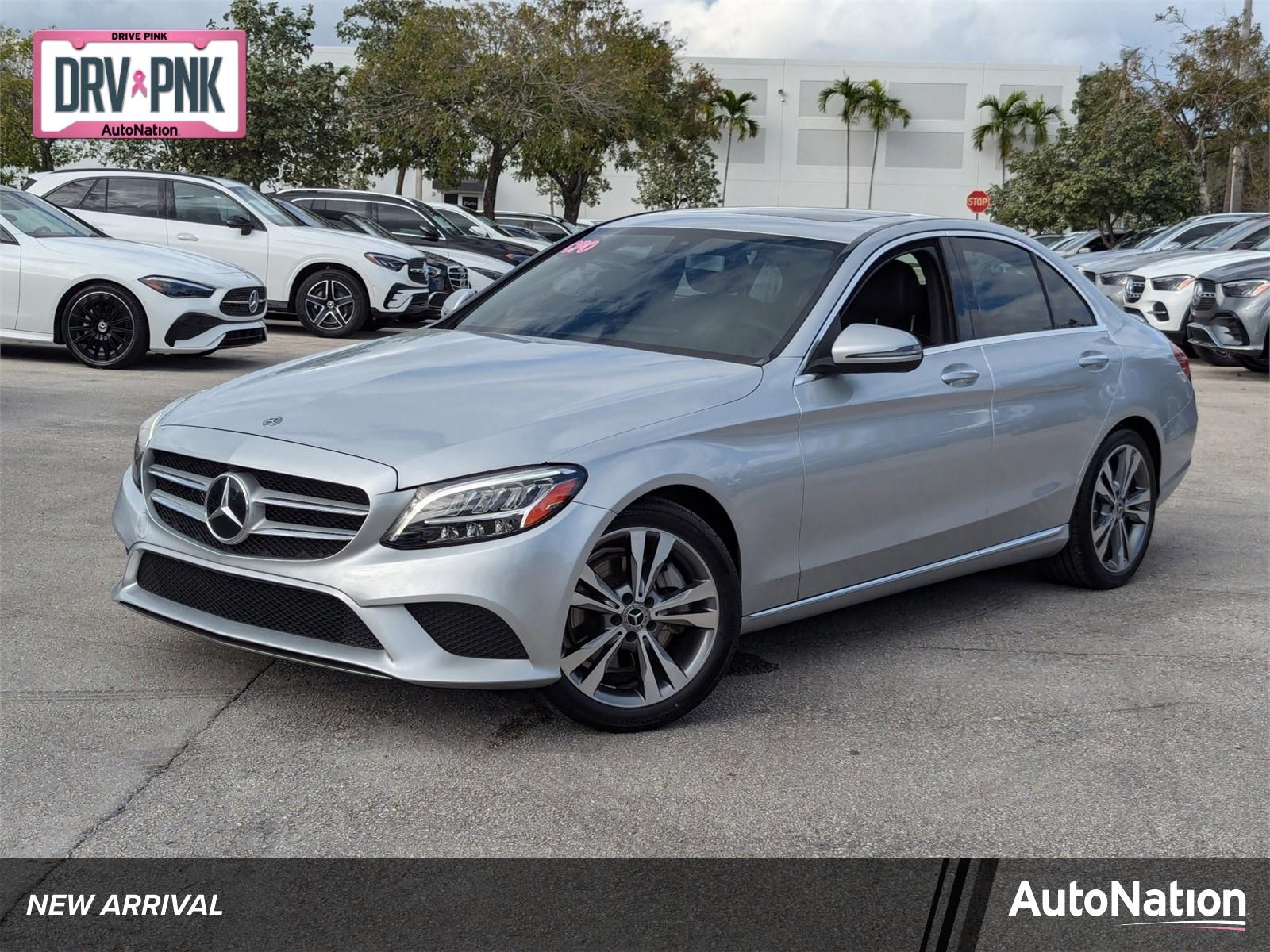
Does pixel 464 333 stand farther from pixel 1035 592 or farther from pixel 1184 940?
pixel 1184 940

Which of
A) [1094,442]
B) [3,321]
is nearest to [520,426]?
[1094,442]

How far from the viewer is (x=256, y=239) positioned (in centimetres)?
1603

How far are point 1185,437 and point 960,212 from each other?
73026 mm

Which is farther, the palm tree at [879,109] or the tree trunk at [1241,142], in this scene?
the palm tree at [879,109]

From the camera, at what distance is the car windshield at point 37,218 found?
1234 centimetres

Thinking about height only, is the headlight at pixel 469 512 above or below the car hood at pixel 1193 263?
below

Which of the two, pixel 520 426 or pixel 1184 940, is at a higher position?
pixel 520 426

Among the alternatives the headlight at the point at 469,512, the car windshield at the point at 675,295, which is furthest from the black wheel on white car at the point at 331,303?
the headlight at the point at 469,512

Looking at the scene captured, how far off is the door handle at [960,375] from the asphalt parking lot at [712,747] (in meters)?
0.95

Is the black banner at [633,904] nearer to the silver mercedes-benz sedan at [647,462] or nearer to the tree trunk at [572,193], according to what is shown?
the silver mercedes-benz sedan at [647,462]

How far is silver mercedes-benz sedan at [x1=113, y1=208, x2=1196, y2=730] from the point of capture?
13.1 ft

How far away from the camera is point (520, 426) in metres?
4.13

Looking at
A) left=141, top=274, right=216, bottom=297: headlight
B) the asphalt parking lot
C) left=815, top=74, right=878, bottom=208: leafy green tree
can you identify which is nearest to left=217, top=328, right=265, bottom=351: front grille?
left=141, top=274, right=216, bottom=297: headlight

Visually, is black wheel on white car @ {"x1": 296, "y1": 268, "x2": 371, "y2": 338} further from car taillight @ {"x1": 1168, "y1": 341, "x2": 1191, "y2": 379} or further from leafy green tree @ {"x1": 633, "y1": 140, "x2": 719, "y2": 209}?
leafy green tree @ {"x1": 633, "y1": 140, "x2": 719, "y2": 209}
